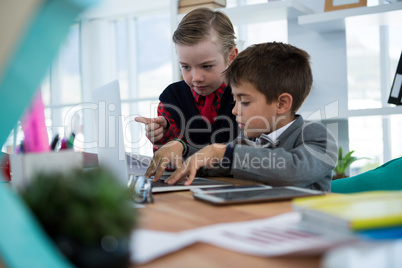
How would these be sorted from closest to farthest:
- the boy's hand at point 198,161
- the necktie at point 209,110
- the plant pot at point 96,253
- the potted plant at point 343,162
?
1. the plant pot at point 96,253
2. the boy's hand at point 198,161
3. the necktie at point 209,110
4. the potted plant at point 343,162

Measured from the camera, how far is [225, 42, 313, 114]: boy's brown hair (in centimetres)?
142

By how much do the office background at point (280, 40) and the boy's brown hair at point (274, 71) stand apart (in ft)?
1.91

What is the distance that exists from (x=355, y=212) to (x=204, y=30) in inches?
53.4

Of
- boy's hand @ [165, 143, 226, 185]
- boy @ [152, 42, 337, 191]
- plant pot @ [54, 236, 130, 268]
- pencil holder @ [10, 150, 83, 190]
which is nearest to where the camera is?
plant pot @ [54, 236, 130, 268]

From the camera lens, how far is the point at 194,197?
881 mm

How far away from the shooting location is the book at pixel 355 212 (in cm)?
44

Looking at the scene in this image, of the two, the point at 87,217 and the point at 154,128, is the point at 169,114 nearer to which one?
the point at 154,128

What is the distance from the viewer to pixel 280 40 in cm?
450

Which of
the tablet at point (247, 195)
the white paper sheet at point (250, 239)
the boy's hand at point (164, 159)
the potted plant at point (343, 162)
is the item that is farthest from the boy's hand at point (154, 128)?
the potted plant at point (343, 162)

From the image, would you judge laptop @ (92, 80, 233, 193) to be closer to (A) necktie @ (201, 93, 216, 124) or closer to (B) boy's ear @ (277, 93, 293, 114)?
(B) boy's ear @ (277, 93, 293, 114)

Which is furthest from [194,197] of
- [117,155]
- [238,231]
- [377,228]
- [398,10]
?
[398,10]

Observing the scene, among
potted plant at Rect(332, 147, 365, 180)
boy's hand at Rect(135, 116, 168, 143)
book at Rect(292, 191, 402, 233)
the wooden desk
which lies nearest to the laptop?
the wooden desk

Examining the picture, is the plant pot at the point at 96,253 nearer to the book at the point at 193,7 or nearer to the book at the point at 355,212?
the book at the point at 355,212

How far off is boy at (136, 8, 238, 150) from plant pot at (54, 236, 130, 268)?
1.17 m
